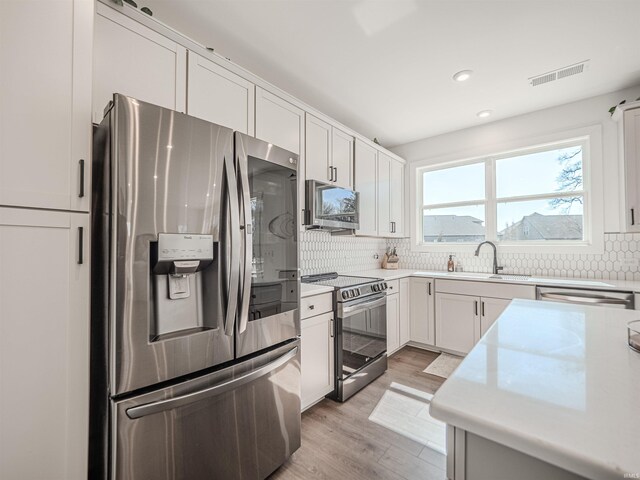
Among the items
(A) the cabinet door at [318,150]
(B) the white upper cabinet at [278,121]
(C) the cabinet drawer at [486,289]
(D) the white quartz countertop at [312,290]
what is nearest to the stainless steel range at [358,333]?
(D) the white quartz countertop at [312,290]

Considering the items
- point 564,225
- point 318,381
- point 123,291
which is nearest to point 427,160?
point 564,225

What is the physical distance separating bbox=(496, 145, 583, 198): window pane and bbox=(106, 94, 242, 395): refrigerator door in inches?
138

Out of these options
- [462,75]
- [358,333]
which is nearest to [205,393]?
[358,333]

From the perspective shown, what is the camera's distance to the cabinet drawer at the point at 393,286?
3.18 m

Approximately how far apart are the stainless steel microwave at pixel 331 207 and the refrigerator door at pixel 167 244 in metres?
1.21

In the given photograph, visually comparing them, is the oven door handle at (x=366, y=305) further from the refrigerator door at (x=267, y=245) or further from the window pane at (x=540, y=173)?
the window pane at (x=540, y=173)

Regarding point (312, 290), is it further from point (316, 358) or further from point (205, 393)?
point (205, 393)

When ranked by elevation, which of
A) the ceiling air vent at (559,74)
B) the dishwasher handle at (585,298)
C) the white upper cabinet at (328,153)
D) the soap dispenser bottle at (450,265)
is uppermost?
the ceiling air vent at (559,74)

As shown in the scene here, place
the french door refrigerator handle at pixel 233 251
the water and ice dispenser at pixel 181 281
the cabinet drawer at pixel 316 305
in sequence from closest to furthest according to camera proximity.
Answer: the water and ice dispenser at pixel 181 281 < the french door refrigerator handle at pixel 233 251 < the cabinet drawer at pixel 316 305

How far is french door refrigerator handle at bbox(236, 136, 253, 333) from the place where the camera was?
56.9 inches

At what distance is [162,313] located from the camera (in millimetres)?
1247

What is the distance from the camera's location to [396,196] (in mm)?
4078

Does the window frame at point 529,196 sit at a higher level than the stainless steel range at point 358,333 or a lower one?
higher

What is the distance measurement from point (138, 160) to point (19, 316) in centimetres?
66
